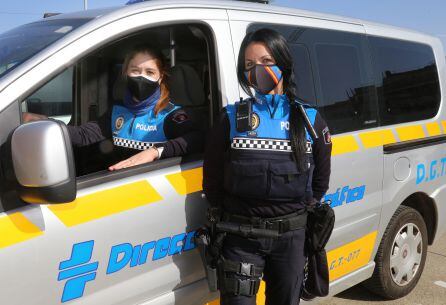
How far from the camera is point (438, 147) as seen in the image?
346 centimetres

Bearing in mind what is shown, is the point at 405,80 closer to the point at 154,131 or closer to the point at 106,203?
the point at 154,131

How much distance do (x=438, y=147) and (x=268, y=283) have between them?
6.51 ft

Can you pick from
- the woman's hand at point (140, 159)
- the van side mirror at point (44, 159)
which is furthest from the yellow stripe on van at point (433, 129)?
the van side mirror at point (44, 159)

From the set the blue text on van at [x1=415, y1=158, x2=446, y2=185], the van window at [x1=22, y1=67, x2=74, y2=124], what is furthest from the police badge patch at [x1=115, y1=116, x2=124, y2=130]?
the blue text on van at [x1=415, y1=158, x2=446, y2=185]

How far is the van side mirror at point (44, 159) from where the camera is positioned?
142 centimetres

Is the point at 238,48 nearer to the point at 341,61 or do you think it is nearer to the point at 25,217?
the point at 341,61

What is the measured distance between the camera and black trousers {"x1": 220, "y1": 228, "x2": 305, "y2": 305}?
1.97 m

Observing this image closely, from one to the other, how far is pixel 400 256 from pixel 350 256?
2.25 ft

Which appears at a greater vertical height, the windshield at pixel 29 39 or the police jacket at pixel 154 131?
the windshield at pixel 29 39

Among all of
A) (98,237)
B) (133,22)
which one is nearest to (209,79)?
(133,22)

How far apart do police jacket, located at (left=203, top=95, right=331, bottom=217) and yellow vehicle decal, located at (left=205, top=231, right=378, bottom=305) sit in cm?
87

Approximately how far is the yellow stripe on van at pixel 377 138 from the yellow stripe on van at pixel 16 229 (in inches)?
74.5

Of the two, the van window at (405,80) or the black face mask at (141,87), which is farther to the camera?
the van window at (405,80)

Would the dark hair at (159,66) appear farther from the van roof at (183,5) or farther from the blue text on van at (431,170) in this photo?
the blue text on van at (431,170)
